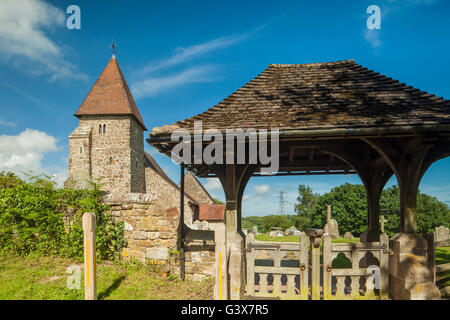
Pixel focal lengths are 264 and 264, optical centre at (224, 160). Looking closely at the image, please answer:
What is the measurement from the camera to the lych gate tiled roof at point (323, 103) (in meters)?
4.64

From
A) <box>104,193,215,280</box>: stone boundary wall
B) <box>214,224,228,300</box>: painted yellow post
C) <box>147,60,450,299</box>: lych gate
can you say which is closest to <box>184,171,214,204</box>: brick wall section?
<box>104,193,215,280</box>: stone boundary wall

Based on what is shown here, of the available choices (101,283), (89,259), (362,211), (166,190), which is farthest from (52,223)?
(362,211)

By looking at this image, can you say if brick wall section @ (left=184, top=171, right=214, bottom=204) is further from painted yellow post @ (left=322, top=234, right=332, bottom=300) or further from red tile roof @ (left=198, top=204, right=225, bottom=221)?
painted yellow post @ (left=322, top=234, right=332, bottom=300)

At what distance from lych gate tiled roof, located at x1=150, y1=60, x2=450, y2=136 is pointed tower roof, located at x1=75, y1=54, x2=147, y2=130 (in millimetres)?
19048

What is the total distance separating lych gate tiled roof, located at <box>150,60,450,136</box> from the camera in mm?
4641

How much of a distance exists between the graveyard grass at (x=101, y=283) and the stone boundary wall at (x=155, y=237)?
223mm

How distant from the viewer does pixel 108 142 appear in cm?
2305

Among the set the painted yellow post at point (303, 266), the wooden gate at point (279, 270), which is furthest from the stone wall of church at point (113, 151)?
the painted yellow post at point (303, 266)

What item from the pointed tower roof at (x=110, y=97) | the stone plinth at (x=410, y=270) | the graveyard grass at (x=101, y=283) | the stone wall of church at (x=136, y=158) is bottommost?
the graveyard grass at (x=101, y=283)

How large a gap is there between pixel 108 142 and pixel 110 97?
4.23 m

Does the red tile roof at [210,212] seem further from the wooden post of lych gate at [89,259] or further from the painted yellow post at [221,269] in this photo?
the painted yellow post at [221,269]
